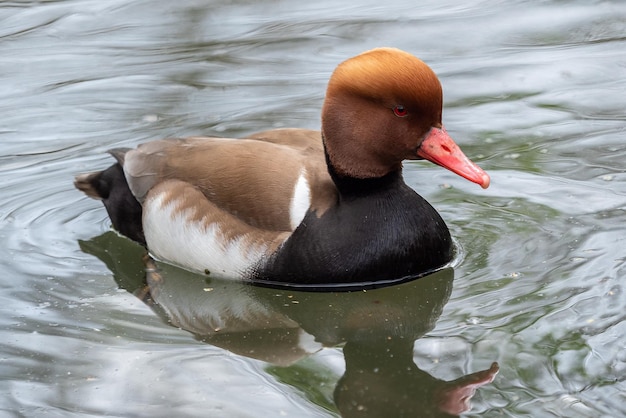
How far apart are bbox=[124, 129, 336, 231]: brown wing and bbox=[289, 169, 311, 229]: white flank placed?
0.02m

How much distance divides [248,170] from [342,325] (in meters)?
0.88

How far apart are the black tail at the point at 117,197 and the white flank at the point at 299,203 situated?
40.5 inches

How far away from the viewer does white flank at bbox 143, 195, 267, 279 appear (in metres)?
5.55

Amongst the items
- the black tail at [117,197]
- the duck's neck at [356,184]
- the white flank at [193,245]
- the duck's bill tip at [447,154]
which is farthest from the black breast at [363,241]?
the black tail at [117,197]

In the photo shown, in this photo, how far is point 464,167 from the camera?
5.29m

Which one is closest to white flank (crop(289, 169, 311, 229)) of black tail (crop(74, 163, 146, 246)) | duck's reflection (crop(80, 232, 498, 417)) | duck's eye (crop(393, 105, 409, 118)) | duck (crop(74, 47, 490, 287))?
duck (crop(74, 47, 490, 287))

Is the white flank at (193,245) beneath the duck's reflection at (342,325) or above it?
above

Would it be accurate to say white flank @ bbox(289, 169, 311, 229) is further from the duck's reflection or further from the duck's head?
the duck's reflection

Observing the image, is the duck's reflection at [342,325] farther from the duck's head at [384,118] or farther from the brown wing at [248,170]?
the duck's head at [384,118]

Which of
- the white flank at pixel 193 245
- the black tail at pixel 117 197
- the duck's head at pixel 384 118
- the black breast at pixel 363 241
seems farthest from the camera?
the black tail at pixel 117 197

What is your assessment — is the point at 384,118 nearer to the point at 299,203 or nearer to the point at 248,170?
the point at 299,203

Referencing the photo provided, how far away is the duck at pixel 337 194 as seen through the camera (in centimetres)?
527

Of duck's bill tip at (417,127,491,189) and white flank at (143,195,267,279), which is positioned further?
white flank at (143,195,267,279)

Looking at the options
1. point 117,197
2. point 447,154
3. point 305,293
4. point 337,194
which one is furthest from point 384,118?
point 117,197
